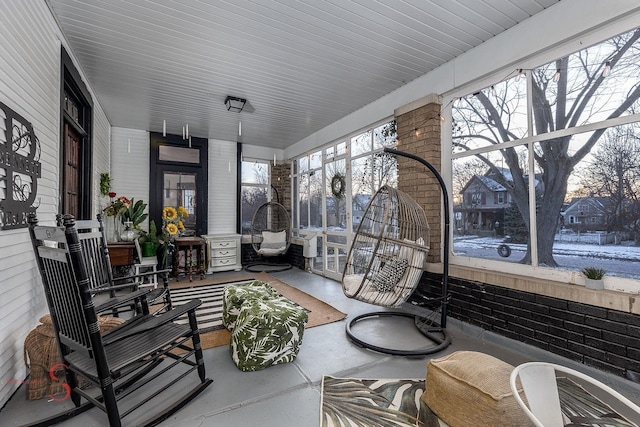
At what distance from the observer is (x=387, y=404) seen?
6.36 feet

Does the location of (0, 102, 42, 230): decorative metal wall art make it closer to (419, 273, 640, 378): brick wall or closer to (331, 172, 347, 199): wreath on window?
(419, 273, 640, 378): brick wall

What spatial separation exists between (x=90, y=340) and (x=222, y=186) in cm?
549

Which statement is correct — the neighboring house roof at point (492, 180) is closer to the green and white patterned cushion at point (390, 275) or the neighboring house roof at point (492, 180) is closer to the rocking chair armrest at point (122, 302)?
the green and white patterned cushion at point (390, 275)

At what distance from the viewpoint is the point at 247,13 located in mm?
2590

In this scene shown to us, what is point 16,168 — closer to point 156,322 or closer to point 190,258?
point 156,322

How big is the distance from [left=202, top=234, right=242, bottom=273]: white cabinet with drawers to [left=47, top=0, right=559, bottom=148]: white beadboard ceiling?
2.69 metres

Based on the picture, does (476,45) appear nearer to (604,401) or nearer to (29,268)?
(604,401)

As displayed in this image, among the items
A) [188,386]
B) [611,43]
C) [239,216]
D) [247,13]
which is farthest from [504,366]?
[239,216]

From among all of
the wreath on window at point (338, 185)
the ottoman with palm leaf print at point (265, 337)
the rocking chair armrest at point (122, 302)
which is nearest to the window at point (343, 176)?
the wreath on window at point (338, 185)

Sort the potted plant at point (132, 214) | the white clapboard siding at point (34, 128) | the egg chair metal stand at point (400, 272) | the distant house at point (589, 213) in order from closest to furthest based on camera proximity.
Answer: the white clapboard siding at point (34, 128) → the distant house at point (589, 213) → the egg chair metal stand at point (400, 272) → the potted plant at point (132, 214)

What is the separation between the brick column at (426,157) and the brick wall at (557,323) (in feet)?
2.20

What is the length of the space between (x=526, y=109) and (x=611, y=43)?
694 millimetres

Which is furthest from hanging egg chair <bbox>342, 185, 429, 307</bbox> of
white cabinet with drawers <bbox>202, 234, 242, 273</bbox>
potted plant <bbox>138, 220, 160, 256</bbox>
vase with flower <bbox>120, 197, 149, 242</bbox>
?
vase with flower <bbox>120, 197, 149, 242</bbox>

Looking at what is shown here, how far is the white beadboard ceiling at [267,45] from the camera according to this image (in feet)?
8.37
